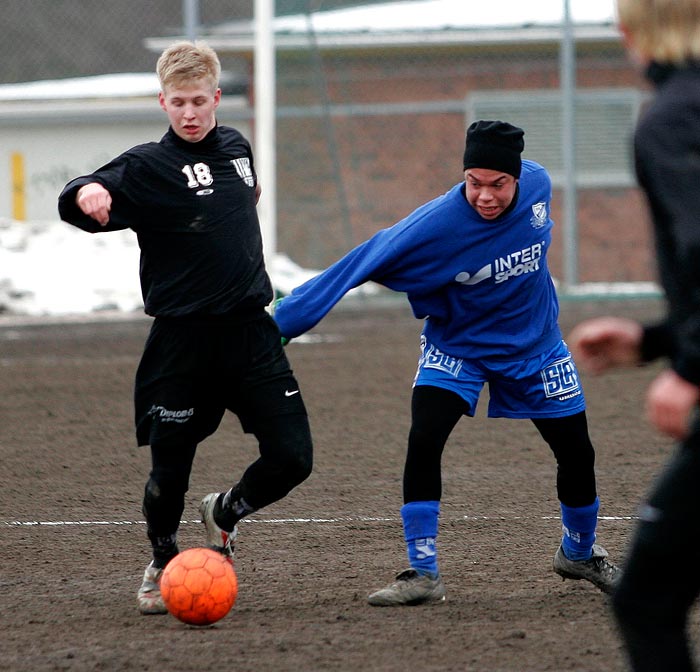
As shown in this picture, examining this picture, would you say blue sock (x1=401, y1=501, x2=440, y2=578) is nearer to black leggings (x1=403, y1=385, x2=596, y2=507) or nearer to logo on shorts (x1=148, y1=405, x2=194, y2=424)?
black leggings (x1=403, y1=385, x2=596, y2=507)

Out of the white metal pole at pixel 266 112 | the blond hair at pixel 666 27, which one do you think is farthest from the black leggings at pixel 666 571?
the white metal pole at pixel 266 112

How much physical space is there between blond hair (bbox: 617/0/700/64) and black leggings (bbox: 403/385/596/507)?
249 cm

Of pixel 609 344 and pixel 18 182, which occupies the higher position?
pixel 609 344

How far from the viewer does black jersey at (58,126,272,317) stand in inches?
204

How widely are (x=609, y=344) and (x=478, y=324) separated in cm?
227

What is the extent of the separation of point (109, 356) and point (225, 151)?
28.7ft

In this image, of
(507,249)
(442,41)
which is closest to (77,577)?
(507,249)

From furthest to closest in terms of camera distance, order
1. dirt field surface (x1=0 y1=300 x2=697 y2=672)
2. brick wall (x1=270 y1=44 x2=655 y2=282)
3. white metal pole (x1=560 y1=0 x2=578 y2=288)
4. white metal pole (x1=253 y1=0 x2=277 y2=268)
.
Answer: brick wall (x1=270 y1=44 x2=655 y2=282) → white metal pole (x1=560 y1=0 x2=578 y2=288) → white metal pole (x1=253 y1=0 x2=277 y2=268) → dirt field surface (x1=0 y1=300 x2=697 y2=672)

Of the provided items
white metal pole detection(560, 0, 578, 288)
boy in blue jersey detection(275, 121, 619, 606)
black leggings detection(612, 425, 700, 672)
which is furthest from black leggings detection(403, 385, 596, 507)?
white metal pole detection(560, 0, 578, 288)

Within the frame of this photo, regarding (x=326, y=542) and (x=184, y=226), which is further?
(x=326, y=542)

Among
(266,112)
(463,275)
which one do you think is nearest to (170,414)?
(463,275)

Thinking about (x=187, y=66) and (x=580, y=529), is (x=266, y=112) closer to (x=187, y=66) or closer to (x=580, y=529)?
(x=187, y=66)

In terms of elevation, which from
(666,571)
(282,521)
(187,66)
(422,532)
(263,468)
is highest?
(187,66)

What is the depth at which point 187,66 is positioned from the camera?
5.19 m
